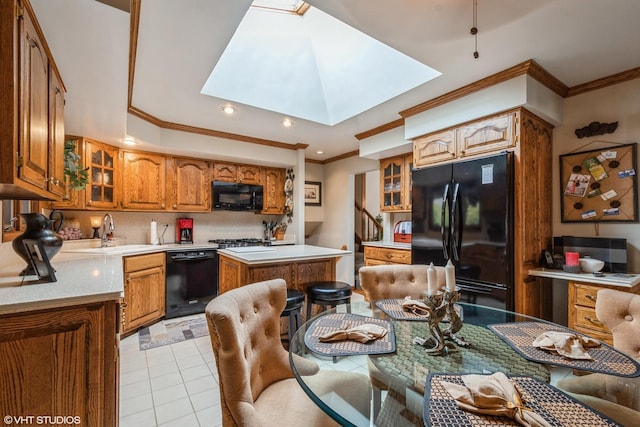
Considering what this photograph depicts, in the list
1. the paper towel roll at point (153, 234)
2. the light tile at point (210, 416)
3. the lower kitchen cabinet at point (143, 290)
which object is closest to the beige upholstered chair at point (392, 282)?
the light tile at point (210, 416)

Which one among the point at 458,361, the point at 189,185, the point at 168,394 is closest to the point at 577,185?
the point at 458,361

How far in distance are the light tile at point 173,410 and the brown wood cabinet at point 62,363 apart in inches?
21.0

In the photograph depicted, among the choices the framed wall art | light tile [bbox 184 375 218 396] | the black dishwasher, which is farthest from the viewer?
the framed wall art

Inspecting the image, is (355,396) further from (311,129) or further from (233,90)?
(311,129)

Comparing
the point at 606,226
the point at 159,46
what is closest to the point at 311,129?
the point at 159,46

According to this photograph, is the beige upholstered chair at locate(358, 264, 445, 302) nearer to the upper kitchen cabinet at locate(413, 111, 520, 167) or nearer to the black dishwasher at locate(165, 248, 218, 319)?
the upper kitchen cabinet at locate(413, 111, 520, 167)

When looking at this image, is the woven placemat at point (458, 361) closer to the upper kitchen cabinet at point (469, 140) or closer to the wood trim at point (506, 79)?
the upper kitchen cabinet at point (469, 140)

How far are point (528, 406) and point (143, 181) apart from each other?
170 inches

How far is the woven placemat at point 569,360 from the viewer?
1.00 metres

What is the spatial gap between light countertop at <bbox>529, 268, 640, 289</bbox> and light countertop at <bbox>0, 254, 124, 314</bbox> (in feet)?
10.0

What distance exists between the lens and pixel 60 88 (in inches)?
78.5

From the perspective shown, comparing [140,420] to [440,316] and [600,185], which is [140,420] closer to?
[440,316]

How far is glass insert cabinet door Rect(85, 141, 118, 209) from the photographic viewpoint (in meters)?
3.39

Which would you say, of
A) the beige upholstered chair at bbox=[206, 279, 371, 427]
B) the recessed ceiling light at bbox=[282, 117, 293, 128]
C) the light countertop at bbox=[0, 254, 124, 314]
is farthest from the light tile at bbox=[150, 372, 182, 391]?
the recessed ceiling light at bbox=[282, 117, 293, 128]
